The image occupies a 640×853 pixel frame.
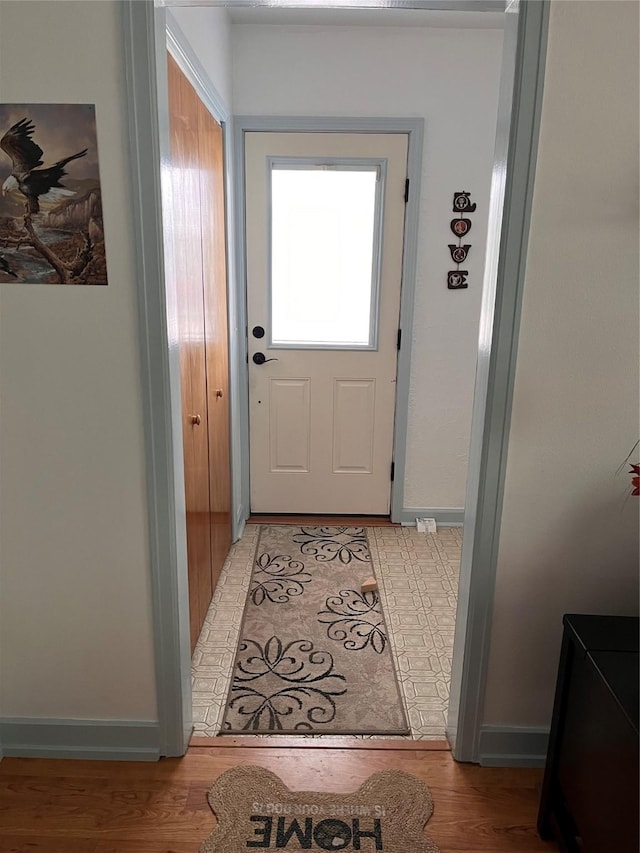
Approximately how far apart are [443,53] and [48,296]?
98.2 inches

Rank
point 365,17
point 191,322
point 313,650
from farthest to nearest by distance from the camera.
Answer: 1. point 365,17
2. point 313,650
3. point 191,322

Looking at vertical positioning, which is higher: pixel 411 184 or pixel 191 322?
pixel 411 184

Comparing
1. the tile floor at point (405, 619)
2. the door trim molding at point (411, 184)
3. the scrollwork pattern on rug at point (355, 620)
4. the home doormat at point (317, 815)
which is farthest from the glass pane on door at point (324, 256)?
the home doormat at point (317, 815)

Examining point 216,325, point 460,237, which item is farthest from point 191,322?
point 460,237

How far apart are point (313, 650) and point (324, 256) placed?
6.59ft

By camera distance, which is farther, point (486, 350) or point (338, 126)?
point (338, 126)

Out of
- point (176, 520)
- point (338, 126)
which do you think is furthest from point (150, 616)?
point (338, 126)

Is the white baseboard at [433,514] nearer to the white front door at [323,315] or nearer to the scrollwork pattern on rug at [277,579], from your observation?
the white front door at [323,315]

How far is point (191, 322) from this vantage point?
7.42 feet

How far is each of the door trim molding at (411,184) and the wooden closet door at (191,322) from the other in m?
0.88

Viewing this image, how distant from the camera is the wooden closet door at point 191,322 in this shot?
79.1 inches

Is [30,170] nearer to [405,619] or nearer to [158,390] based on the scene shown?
[158,390]

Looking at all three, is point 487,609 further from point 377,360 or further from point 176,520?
point 377,360

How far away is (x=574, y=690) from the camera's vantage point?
5.02 ft
